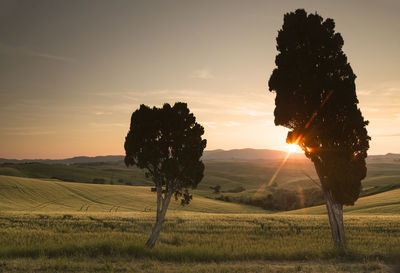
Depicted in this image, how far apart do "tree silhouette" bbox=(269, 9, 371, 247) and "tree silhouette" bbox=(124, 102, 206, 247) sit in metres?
5.87

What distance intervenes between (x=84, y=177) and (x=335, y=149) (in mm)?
113515

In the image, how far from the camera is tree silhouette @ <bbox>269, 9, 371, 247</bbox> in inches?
653

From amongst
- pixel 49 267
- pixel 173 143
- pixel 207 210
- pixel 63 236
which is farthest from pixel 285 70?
pixel 207 210

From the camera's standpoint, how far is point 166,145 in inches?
659

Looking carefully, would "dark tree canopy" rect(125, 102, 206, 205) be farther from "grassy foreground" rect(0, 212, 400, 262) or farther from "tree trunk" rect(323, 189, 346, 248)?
"tree trunk" rect(323, 189, 346, 248)

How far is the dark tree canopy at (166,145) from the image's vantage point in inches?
651

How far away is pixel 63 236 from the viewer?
2017cm

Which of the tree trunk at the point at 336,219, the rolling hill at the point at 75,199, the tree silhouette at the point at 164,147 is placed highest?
the tree silhouette at the point at 164,147

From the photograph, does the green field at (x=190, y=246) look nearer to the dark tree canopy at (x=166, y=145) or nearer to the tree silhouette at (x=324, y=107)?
the tree silhouette at (x=324, y=107)

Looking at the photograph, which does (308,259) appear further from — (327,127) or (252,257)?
(327,127)

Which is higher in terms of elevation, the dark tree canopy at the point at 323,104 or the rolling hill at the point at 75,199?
the dark tree canopy at the point at 323,104

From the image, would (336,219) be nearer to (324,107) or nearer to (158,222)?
(324,107)

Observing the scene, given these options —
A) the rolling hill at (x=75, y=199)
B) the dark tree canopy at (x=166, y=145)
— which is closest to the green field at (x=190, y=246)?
the dark tree canopy at (x=166, y=145)

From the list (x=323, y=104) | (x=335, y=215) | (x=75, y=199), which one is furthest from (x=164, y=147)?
(x=75, y=199)
